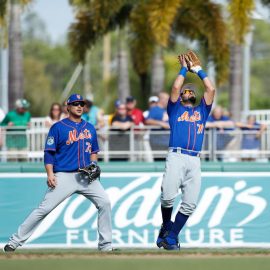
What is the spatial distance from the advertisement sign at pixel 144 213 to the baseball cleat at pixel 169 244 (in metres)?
2.40

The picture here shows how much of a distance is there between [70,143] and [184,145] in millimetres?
1470

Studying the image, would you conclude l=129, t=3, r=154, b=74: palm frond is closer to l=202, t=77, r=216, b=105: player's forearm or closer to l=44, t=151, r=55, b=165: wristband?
l=202, t=77, r=216, b=105: player's forearm

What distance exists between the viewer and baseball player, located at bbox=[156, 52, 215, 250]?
1311 cm

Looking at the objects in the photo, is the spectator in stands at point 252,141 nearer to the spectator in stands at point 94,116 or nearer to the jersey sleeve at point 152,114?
the jersey sleeve at point 152,114

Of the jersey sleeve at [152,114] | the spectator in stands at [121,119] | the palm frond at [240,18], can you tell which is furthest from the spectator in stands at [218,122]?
the palm frond at [240,18]

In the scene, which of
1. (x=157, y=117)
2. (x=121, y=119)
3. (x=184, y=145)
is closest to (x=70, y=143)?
(x=184, y=145)

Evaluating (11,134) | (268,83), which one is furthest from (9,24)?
(268,83)

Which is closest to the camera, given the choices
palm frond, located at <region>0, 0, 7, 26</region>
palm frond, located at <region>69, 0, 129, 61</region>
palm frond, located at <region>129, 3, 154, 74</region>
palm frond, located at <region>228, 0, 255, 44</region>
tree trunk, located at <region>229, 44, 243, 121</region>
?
palm frond, located at <region>228, 0, 255, 44</region>

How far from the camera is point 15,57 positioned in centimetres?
2895

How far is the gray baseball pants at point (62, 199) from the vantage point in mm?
13211

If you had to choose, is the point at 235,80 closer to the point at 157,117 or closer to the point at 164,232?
the point at 157,117

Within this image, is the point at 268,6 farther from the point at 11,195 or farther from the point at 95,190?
the point at 95,190

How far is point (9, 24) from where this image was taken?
2881 centimetres

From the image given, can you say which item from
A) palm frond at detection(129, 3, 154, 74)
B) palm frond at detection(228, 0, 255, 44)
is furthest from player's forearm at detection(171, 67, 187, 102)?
palm frond at detection(129, 3, 154, 74)
